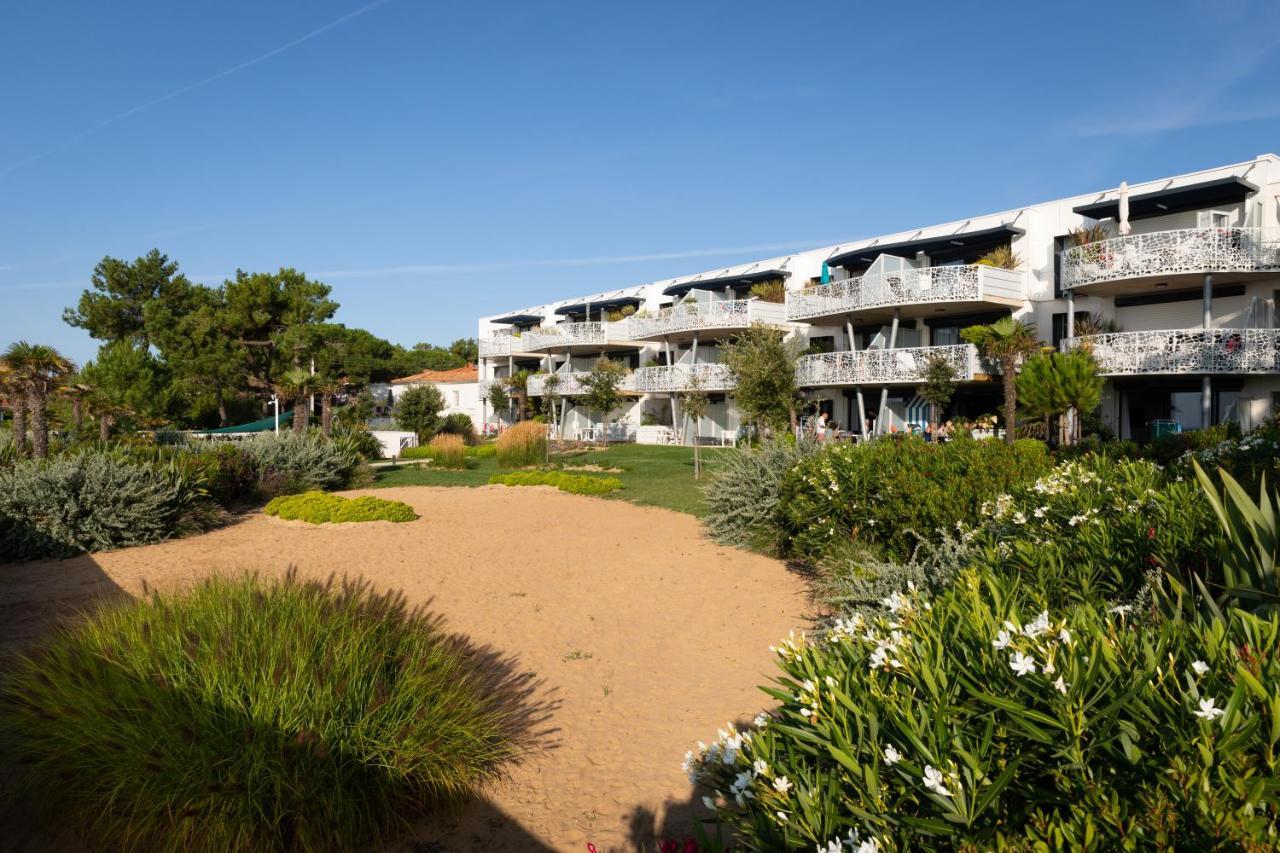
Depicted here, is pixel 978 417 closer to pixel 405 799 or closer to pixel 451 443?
pixel 451 443

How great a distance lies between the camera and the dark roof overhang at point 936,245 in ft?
89.0

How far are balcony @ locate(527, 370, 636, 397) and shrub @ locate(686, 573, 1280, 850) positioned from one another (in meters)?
36.7

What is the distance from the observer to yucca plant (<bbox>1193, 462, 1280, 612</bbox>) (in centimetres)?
321

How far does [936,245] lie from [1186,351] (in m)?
9.44

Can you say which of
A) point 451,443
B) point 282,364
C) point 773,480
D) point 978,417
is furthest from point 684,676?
point 282,364

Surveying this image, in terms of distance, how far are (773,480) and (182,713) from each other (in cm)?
894

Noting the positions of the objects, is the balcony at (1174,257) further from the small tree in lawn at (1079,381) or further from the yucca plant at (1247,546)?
the yucca plant at (1247,546)

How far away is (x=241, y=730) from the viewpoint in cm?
399

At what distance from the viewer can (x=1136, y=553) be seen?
14.5 ft

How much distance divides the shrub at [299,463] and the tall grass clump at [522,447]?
504 cm

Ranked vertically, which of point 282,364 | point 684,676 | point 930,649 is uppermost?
point 282,364

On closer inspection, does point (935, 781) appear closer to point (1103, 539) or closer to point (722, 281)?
point (1103, 539)

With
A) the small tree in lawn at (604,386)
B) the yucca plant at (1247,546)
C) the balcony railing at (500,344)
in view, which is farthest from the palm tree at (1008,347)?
the balcony railing at (500,344)

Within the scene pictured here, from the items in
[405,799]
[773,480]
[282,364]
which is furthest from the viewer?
[282,364]
